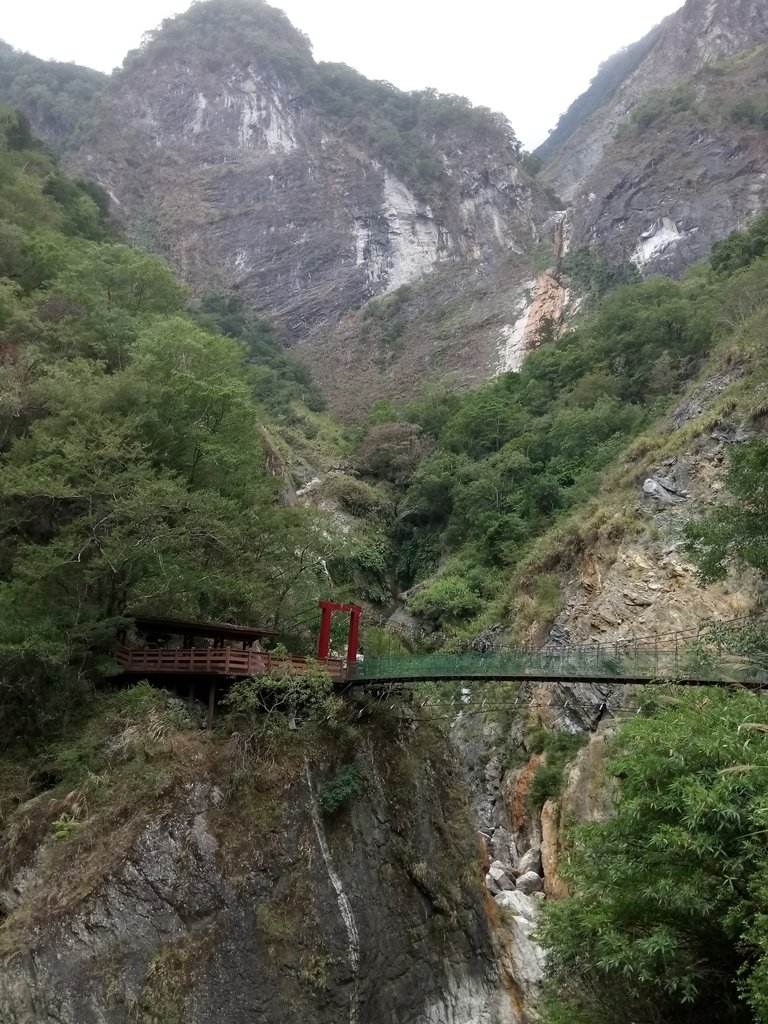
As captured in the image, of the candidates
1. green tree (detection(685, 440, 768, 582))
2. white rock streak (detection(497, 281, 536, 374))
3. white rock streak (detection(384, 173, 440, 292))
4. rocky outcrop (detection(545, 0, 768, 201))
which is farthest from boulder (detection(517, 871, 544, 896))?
rocky outcrop (detection(545, 0, 768, 201))

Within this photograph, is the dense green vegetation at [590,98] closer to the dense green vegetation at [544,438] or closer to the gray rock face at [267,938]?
the dense green vegetation at [544,438]

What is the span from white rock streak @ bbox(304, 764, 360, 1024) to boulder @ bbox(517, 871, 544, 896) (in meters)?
6.42

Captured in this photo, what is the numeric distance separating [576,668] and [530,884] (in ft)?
23.2

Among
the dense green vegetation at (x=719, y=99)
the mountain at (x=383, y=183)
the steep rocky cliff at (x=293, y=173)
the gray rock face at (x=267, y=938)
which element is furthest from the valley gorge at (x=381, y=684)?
the steep rocky cliff at (x=293, y=173)

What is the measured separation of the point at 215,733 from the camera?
12.3 metres

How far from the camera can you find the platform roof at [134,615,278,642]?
13.8 meters

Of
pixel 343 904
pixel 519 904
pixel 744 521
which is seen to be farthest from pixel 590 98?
pixel 343 904

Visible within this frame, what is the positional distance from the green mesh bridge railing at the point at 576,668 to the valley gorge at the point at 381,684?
0.90 ft

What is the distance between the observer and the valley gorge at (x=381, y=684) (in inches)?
350

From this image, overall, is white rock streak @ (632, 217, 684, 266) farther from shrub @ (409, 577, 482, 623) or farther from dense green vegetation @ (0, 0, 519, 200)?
shrub @ (409, 577, 482, 623)

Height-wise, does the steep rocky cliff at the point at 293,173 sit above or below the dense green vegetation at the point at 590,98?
below

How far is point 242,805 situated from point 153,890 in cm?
181

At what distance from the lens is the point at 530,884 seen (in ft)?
54.5

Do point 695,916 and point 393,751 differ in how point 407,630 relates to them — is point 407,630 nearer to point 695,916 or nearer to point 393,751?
point 393,751
